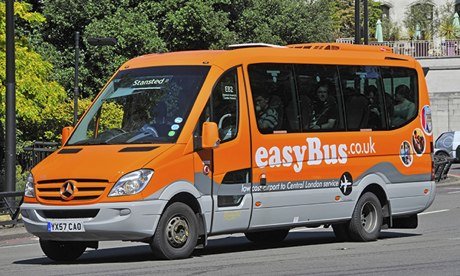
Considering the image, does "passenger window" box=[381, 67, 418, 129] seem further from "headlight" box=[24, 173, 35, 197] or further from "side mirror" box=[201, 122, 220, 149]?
"headlight" box=[24, 173, 35, 197]

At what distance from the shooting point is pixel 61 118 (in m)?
44.0

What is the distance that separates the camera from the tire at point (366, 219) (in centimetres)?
1716

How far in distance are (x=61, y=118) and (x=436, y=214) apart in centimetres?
2254

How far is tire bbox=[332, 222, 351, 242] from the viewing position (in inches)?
681

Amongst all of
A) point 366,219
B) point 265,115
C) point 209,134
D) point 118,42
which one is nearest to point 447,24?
point 118,42

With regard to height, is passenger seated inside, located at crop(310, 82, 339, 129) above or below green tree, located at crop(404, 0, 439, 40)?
below

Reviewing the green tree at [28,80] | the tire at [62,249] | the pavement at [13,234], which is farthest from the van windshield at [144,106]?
the green tree at [28,80]

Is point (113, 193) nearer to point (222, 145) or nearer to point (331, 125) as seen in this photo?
point (222, 145)

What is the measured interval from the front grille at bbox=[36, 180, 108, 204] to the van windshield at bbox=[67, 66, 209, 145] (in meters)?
0.97

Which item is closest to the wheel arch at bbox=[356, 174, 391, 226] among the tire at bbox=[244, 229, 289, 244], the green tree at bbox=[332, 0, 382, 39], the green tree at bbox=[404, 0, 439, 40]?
the tire at bbox=[244, 229, 289, 244]

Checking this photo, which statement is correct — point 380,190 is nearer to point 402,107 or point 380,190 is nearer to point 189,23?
point 402,107

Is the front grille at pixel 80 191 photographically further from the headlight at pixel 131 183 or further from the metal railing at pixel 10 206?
the metal railing at pixel 10 206

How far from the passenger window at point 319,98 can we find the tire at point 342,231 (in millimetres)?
1433

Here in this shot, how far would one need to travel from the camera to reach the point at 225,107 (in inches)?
599
